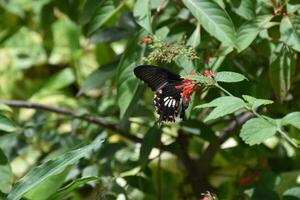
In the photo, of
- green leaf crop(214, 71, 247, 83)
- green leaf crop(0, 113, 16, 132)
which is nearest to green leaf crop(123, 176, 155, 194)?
green leaf crop(0, 113, 16, 132)

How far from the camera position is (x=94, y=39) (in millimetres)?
1731

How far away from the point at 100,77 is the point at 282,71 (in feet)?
1.80

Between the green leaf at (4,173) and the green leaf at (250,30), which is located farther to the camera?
the green leaf at (4,173)

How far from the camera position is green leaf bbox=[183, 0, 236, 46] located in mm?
1220

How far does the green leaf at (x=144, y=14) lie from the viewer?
122cm

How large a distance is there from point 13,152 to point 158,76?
0.79 metres

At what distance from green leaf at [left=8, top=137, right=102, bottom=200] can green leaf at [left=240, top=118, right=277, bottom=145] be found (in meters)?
0.25

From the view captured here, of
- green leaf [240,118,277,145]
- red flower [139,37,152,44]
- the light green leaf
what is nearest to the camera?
green leaf [240,118,277,145]

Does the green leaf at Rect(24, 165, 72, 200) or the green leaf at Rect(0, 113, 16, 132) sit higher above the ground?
the green leaf at Rect(0, 113, 16, 132)

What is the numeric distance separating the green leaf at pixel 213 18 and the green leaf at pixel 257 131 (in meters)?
0.23

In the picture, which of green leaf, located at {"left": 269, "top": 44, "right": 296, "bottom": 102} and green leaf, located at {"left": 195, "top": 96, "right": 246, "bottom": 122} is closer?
green leaf, located at {"left": 195, "top": 96, "right": 246, "bottom": 122}

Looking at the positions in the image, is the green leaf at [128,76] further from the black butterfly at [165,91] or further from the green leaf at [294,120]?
the green leaf at [294,120]

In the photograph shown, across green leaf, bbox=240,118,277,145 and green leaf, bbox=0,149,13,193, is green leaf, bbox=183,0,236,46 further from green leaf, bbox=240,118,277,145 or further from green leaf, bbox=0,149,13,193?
green leaf, bbox=0,149,13,193

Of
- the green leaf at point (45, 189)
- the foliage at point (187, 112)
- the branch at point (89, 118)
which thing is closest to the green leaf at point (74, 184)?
the foliage at point (187, 112)
